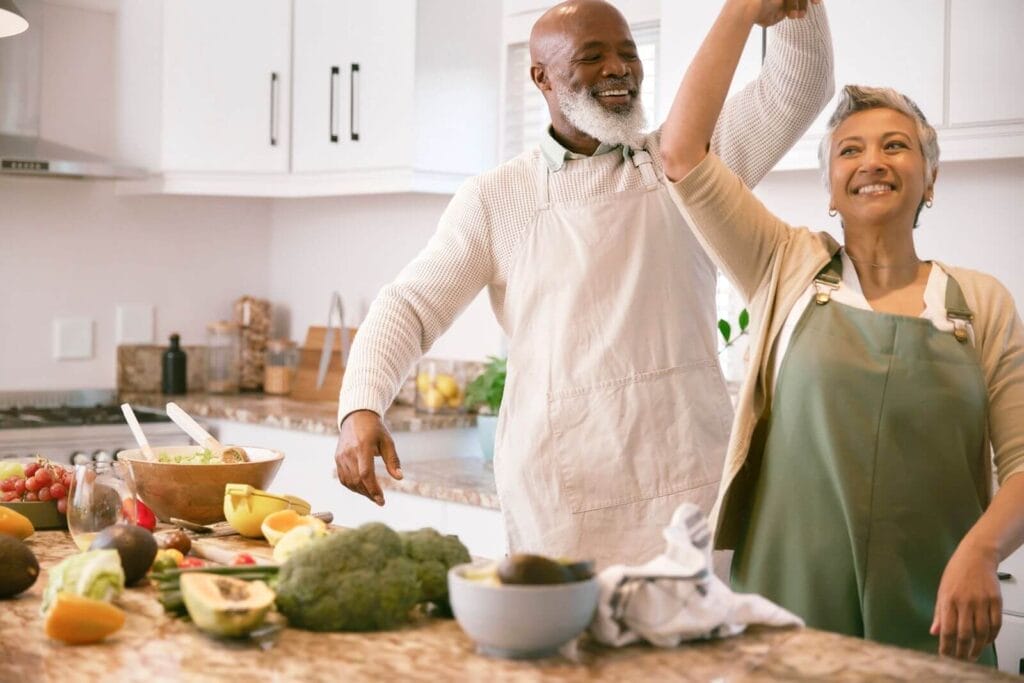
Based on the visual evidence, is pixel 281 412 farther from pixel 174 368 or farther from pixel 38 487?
pixel 38 487

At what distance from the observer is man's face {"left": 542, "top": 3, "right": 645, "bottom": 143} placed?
2236 millimetres

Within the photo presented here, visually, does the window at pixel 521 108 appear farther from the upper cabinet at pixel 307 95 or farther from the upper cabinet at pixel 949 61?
the upper cabinet at pixel 949 61

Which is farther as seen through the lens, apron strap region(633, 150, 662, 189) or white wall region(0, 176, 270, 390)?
white wall region(0, 176, 270, 390)

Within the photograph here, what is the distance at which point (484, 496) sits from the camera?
9.93ft

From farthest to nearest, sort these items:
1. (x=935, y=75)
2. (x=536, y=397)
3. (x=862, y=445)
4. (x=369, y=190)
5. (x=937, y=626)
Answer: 1. (x=369, y=190)
2. (x=935, y=75)
3. (x=536, y=397)
4. (x=862, y=445)
5. (x=937, y=626)

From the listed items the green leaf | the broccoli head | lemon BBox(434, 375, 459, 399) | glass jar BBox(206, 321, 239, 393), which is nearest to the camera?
the broccoli head

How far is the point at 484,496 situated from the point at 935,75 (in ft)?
4.62

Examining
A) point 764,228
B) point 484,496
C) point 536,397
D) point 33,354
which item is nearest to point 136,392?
point 33,354

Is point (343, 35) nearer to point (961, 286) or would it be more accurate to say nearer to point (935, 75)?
point (935, 75)

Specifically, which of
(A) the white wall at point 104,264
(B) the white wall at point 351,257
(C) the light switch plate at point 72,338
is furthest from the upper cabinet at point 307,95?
(C) the light switch plate at point 72,338

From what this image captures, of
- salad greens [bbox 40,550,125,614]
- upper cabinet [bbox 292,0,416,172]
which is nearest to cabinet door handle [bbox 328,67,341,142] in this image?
upper cabinet [bbox 292,0,416,172]

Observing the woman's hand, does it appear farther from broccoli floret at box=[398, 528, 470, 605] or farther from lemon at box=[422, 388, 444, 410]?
lemon at box=[422, 388, 444, 410]

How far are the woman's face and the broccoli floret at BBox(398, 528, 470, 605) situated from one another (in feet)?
2.83

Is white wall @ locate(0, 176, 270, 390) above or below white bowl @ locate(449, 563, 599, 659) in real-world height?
above
